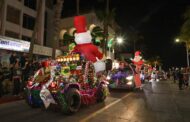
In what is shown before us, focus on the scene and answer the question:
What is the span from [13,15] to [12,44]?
33.1ft

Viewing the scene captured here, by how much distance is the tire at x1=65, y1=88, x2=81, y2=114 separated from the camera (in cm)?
783

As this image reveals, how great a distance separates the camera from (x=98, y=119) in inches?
291

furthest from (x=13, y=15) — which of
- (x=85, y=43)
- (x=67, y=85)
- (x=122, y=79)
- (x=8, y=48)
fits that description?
(x=67, y=85)

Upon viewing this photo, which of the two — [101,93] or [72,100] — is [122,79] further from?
[72,100]

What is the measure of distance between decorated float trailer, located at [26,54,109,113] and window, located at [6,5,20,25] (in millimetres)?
19188

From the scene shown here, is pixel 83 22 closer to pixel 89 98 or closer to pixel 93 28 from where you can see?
pixel 89 98

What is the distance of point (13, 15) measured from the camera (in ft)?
88.7

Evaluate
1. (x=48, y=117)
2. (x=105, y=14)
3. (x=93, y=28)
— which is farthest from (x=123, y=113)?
Result: (x=93, y=28)

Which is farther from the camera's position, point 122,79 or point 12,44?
point 12,44

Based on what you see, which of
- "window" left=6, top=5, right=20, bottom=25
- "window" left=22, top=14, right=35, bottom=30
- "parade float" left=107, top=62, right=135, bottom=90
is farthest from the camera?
"window" left=22, top=14, right=35, bottom=30

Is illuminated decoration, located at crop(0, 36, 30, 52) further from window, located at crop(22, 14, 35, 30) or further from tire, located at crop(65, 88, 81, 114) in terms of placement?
tire, located at crop(65, 88, 81, 114)

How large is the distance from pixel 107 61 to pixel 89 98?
2.40 m

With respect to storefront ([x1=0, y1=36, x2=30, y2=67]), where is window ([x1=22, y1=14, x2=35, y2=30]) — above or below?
above

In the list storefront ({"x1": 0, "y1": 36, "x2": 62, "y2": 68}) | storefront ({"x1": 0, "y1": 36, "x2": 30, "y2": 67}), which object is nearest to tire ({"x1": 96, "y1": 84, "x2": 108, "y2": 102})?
storefront ({"x1": 0, "y1": 36, "x2": 62, "y2": 68})
